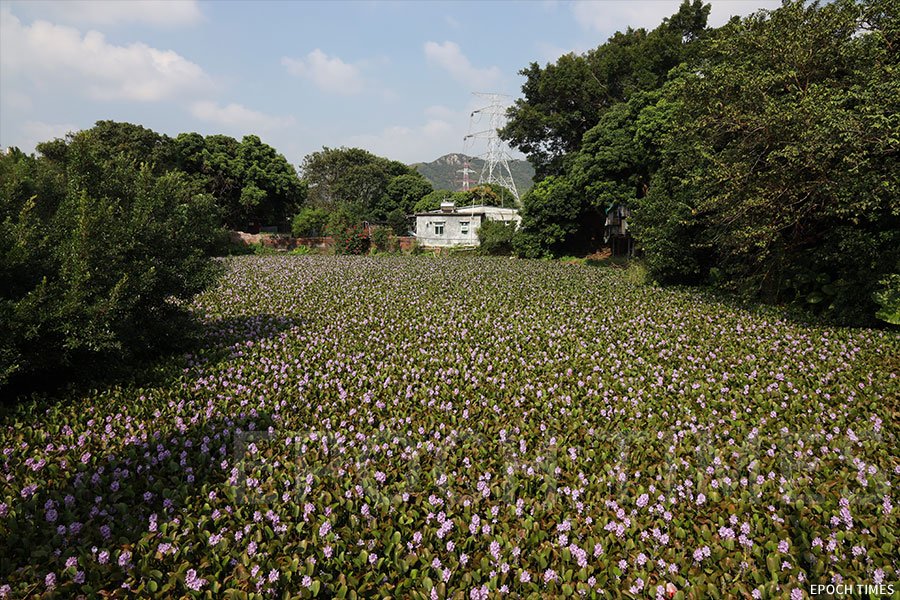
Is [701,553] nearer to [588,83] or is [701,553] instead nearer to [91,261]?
[91,261]

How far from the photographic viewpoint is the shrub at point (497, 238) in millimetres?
29344

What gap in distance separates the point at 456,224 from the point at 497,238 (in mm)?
10561

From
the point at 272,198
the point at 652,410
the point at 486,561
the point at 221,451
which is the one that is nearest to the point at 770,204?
the point at 652,410

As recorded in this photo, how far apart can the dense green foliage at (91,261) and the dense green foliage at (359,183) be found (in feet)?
174

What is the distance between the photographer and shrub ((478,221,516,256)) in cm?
2934

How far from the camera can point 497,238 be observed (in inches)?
1153

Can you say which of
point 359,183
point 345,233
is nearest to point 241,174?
point 345,233

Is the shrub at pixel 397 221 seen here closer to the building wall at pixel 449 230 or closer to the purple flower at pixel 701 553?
the building wall at pixel 449 230

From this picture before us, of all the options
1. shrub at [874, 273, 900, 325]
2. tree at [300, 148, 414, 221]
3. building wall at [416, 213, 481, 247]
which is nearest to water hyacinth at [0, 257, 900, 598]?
shrub at [874, 273, 900, 325]

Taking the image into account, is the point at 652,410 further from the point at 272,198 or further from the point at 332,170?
the point at 332,170

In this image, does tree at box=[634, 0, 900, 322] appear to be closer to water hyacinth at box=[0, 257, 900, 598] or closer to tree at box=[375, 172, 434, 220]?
water hyacinth at box=[0, 257, 900, 598]

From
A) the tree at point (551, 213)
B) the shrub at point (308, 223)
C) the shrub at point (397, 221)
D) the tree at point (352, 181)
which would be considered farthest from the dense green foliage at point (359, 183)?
the tree at point (551, 213)

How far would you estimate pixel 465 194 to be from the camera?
6188cm

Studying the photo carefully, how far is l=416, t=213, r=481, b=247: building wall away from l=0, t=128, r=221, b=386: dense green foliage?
31175 mm
